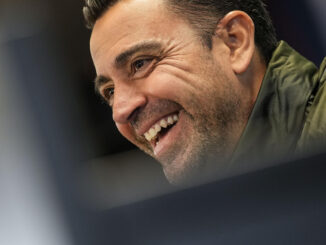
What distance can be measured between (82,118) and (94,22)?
230 millimetres

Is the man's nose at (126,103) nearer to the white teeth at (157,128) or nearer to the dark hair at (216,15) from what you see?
the white teeth at (157,128)

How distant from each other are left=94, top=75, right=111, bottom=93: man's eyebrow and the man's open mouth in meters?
0.15

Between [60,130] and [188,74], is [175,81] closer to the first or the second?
[188,74]

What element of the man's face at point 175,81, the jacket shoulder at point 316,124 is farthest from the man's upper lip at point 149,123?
the jacket shoulder at point 316,124

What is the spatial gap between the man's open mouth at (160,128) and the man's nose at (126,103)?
0.05 m

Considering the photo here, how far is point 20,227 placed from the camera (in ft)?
4.21

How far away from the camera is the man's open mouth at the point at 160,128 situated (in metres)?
1.08

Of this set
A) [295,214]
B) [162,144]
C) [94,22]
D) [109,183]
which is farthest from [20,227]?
[295,214]

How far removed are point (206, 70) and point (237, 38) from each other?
0.10 meters

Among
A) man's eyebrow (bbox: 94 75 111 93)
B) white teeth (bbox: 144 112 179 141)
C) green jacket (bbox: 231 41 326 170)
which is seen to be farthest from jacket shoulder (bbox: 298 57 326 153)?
man's eyebrow (bbox: 94 75 111 93)

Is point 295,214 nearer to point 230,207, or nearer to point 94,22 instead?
point 230,207

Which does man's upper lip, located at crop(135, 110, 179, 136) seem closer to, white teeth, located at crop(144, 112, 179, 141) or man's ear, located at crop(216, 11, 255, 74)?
white teeth, located at crop(144, 112, 179, 141)

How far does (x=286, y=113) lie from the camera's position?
40.5 inches

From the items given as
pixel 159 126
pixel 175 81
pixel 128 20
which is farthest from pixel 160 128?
pixel 128 20
